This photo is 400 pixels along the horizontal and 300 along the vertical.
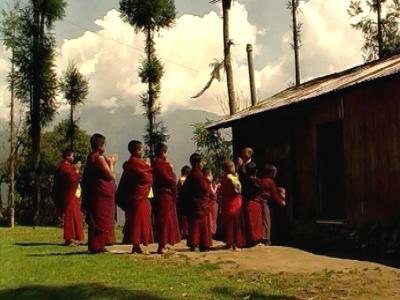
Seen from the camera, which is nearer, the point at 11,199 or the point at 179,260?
the point at 179,260

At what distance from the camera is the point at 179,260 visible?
9977 millimetres

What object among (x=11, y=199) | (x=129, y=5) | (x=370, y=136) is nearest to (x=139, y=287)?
(x=370, y=136)

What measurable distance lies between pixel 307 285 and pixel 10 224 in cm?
1874

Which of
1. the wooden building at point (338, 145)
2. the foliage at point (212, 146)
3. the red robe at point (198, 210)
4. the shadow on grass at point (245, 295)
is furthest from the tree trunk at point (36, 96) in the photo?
the shadow on grass at point (245, 295)

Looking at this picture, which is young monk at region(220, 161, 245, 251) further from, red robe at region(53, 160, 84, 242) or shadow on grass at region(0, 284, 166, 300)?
shadow on grass at region(0, 284, 166, 300)

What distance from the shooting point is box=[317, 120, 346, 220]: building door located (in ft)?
43.0

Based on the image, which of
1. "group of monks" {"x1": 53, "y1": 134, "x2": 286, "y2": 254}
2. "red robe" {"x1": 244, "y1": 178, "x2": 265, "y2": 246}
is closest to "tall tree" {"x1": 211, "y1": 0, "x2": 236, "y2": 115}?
"group of monks" {"x1": 53, "y1": 134, "x2": 286, "y2": 254}

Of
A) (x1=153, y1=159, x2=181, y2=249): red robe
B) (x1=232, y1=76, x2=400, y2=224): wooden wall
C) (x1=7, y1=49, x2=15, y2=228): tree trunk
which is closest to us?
(x1=232, y1=76, x2=400, y2=224): wooden wall

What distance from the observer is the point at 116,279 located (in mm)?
8000

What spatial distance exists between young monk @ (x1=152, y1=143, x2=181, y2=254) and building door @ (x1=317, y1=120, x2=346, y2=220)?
11.4ft

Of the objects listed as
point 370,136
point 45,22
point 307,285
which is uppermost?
point 45,22

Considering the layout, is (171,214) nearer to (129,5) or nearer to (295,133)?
(295,133)

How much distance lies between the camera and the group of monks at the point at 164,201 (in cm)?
1077

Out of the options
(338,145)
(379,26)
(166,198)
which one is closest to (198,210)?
(166,198)
